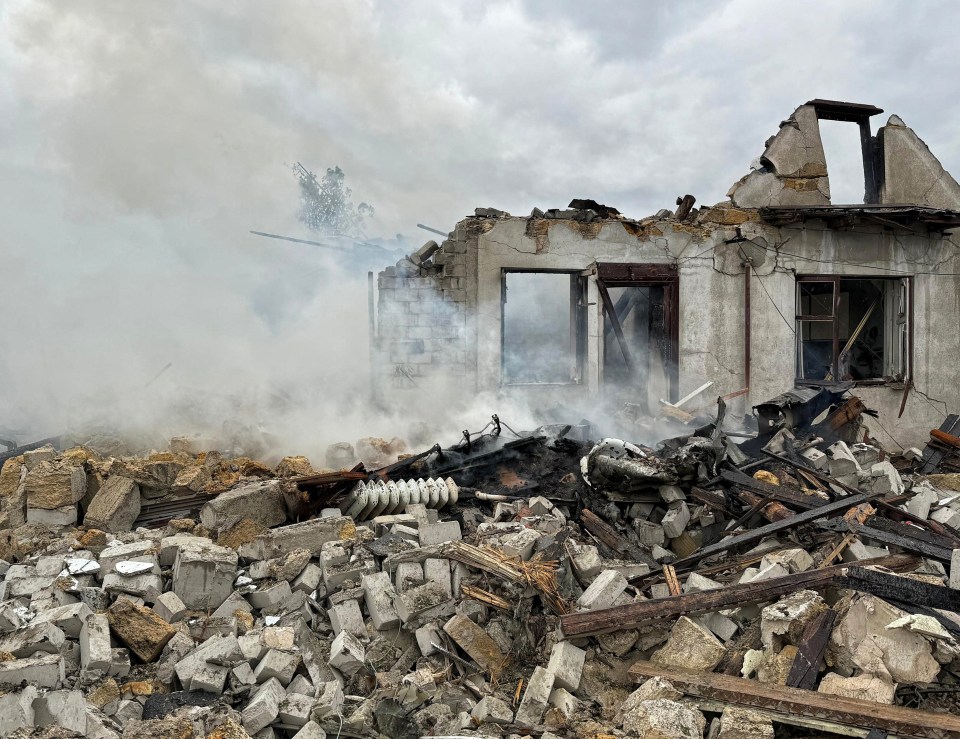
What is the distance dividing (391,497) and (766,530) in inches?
124

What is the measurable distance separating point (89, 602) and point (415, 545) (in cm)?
224

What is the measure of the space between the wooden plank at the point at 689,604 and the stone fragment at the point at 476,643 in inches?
19.0

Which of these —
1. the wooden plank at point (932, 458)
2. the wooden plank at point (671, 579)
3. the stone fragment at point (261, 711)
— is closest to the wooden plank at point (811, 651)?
the wooden plank at point (671, 579)

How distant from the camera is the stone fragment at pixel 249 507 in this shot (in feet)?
17.7

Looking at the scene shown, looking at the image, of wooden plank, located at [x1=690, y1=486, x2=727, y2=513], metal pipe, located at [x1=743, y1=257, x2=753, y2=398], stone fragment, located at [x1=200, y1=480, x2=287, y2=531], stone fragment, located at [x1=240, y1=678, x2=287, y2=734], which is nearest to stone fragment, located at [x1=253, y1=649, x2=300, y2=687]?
stone fragment, located at [x1=240, y1=678, x2=287, y2=734]

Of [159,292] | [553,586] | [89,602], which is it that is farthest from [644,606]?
[159,292]

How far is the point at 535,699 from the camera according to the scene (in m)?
3.52

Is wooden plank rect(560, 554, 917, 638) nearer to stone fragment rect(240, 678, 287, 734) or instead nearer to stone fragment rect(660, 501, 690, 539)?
stone fragment rect(660, 501, 690, 539)

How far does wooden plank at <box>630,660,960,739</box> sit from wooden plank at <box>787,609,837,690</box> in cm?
10

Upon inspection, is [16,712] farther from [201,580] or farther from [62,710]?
[201,580]

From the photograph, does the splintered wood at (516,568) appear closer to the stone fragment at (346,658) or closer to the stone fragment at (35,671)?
the stone fragment at (346,658)

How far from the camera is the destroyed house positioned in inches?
351

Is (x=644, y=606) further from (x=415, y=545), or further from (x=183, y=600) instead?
(x=183, y=600)

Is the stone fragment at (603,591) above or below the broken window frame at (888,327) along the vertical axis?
below
